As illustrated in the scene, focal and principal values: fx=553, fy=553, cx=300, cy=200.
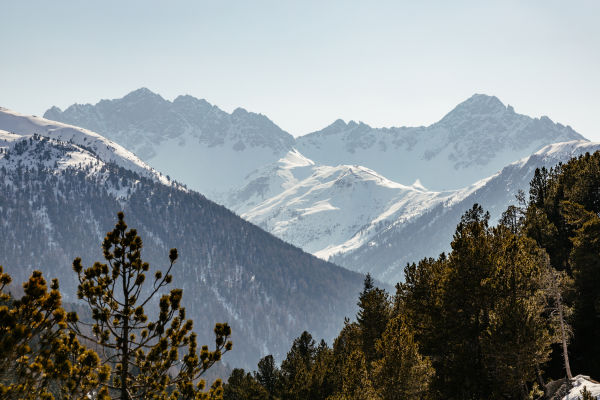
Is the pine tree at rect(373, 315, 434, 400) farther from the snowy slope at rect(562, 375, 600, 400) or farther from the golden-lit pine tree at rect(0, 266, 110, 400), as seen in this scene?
the golden-lit pine tree at rect(0, 266, 110, 400)

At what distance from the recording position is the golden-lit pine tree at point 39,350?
1214 cm

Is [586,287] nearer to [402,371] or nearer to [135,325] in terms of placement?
[402,371]

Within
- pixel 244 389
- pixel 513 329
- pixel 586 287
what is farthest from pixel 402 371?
pixel 244 389

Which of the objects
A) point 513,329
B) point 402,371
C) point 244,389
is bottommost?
point 244,389

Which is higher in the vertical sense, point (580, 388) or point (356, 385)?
point (356, 385)

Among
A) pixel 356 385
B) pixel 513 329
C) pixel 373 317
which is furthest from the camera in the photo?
pixel 373 317

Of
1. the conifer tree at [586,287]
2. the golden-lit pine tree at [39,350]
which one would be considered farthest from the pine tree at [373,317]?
the golden-lit pine tree at [39,350]

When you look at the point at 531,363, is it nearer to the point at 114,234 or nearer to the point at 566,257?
the point at 114,234

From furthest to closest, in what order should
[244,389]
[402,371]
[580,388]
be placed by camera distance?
1. [244,389]
2. [402,371]
3. [580,388]

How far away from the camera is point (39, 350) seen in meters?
13.7

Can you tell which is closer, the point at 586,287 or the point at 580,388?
the point at 580,388

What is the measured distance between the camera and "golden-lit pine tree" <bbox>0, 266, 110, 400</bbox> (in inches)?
478

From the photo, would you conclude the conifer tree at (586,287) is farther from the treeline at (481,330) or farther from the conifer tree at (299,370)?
the conifer tree at (299,370)

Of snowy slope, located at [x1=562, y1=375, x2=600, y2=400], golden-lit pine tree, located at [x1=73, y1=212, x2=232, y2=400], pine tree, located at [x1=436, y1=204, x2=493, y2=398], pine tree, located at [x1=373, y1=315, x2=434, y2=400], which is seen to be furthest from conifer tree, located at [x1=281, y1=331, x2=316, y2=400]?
golden-lit pine tree, located at [x1=73, y1=212, x2=232, y2=400]
